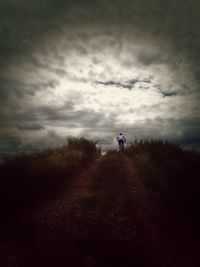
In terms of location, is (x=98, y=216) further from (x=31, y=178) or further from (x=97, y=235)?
(x=31, y=178)

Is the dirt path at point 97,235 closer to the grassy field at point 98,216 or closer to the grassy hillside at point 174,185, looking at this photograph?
the grassy field at point 98,216

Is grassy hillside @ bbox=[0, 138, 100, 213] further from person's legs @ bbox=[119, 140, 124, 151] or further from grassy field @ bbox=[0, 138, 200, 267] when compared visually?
person's legs @ bbox=[119, 140, 124, 151]

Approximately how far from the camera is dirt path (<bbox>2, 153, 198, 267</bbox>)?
5.17 meters

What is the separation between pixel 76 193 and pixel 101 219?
291 cm

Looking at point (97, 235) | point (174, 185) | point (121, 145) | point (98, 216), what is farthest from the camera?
point (121, 145)

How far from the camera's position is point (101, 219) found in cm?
716

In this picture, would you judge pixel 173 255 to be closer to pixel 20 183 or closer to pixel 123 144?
pixel 20 183

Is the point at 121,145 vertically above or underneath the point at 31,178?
Answer: above

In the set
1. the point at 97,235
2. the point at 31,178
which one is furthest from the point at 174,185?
the point at 31,178

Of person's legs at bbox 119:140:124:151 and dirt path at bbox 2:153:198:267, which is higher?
person's legs at bbox 119:140:124:151

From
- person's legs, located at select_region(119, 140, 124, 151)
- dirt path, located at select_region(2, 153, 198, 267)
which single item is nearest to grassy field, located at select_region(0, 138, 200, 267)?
dirt path, located at select_region(2, 153, 198, 267)

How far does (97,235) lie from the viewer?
6195 millimetres

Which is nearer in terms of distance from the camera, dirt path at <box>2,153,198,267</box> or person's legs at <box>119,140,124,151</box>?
dirt path at <box>2,153,198,267</box>

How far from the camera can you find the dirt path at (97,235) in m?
5.17
